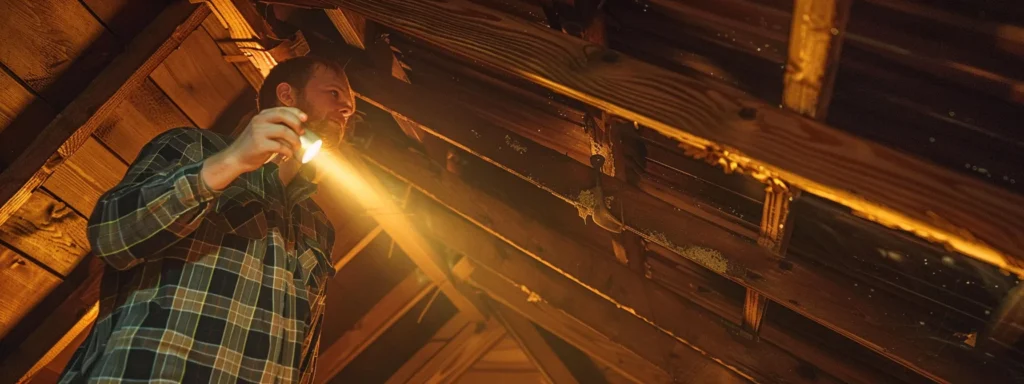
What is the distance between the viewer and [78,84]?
9.09 feet

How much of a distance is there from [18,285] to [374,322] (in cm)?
228

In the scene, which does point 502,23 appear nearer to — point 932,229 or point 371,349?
point 932,229

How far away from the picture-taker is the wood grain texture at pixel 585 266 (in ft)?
10.1

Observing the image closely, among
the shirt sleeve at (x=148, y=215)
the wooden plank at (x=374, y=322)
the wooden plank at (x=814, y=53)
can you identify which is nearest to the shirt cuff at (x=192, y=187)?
the shirt sleeve at (x=148, y=215)

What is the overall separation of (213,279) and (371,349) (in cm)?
353

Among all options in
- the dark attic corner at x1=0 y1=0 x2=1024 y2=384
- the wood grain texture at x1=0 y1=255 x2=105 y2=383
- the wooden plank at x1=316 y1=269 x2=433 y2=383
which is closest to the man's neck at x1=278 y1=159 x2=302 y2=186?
the dark attic corner at x1=0 y1=0 x2=1024 y2=384

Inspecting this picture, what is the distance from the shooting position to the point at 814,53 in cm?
142

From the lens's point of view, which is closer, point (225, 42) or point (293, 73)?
point (293, 73)

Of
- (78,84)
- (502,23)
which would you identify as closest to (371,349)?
(78,84)

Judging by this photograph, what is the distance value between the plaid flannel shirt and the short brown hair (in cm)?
43

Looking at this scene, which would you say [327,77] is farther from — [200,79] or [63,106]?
[63,106]

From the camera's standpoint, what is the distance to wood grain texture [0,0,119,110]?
8.42 feet

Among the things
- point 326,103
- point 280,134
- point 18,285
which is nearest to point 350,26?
point 326,103

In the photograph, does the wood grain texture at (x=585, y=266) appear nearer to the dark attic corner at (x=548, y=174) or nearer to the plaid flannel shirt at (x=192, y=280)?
the dark attic corner at (x=548, y=174)
